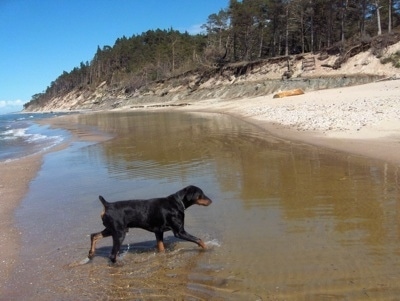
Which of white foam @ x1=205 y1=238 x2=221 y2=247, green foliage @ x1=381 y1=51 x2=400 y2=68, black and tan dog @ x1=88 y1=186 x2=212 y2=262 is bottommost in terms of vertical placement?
white foam @ x1=205 y1=238 x2=221 y2=247

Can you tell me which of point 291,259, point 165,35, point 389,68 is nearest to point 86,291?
point 291,259

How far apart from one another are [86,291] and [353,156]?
8989 millimetres

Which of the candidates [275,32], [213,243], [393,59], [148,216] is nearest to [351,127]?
[213,243]

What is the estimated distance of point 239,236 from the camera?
6.59 metres

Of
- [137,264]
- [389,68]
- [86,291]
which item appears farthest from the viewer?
[389,68]

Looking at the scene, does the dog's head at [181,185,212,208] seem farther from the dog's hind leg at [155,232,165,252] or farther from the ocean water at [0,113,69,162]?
the ocean water at [0,113,69,162]

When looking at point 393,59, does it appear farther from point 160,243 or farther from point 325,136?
point 160,243

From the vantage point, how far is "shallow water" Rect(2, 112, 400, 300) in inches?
195

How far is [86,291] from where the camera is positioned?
17.1 feet

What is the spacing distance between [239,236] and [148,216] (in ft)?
5.14

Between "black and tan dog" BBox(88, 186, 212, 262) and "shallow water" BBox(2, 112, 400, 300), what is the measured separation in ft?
1.16

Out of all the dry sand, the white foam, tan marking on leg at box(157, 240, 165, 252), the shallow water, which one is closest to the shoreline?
the shallow water

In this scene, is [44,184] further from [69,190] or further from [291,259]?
[291,259]

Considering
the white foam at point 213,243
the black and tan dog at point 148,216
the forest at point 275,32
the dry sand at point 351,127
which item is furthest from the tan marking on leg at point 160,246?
the forest at point 275,32
